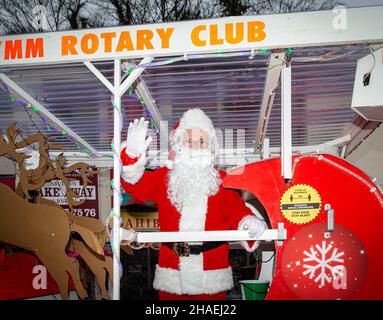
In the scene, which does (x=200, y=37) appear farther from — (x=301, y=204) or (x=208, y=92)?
(x=301, y=204)

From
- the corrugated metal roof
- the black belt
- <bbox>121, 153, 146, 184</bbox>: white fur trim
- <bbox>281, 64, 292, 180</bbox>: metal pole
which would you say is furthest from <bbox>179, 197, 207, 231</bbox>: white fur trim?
the corrugated metal roof

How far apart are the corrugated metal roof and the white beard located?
2.27ft

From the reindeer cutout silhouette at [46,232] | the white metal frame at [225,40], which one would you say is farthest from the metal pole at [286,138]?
the reindeer cutout silhouette at [46,232]

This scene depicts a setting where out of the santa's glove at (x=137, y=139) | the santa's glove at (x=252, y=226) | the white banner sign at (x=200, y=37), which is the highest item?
the white banner sign at (x=200, y=37)

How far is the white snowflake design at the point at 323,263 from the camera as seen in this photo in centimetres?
262

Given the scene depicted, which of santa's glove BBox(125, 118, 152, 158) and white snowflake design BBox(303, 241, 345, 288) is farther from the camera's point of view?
santa's glove BBox(125, 118, 152, 158)

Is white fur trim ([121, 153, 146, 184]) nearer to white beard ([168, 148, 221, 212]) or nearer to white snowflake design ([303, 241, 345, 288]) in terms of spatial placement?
white beard ([168, 148, 221, 212])

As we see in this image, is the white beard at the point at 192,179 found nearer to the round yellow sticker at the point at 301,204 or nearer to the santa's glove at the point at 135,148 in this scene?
the santa's glove at the point at 135,148

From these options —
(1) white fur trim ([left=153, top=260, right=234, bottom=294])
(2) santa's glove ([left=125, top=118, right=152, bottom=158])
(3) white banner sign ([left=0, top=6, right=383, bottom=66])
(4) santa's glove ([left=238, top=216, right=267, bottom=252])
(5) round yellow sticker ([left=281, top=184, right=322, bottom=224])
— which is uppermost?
(3) white banner sign ([left=0, top=6, right=383, bottom=66])

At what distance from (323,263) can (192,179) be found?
1.07 meters

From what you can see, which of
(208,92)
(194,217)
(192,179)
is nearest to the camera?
(194,217)

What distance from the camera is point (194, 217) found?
9.73 feet

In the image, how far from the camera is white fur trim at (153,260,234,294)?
2.87 m

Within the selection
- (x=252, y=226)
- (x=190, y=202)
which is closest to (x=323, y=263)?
(x=252, y=226)
